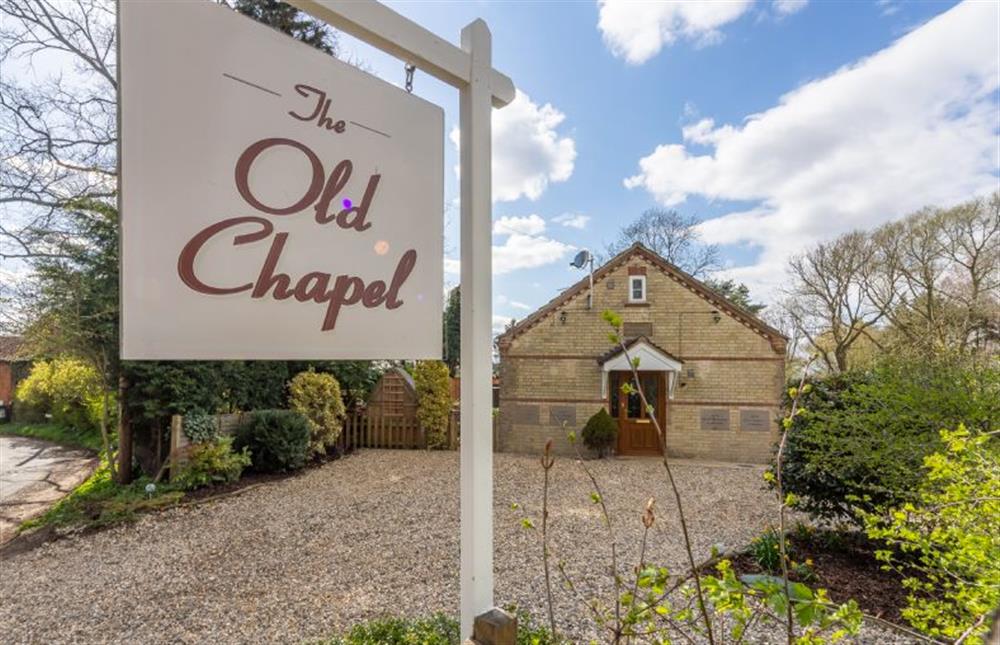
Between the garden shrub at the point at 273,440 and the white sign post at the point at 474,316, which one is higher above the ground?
the white sign post at the point at 474,316

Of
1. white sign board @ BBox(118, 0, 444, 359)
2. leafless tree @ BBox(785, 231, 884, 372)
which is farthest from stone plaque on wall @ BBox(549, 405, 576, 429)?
leafless tree @ BBox(785, 231, 884, 372)

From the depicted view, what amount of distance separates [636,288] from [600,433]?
3569 millimetres

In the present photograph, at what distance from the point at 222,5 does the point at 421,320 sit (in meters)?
1.11

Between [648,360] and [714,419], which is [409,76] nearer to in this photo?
[648,360]

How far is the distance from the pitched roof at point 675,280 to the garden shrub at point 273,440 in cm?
510

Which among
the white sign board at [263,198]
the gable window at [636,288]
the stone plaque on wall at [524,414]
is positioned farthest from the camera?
the stone plaque on wall at [524,414]

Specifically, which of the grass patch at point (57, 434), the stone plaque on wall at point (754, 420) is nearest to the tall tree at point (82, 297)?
the grass patch at point (57, 434)

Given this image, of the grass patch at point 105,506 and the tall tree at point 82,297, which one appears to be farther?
the tall tree at point 82,297

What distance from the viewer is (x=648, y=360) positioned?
10.6 m

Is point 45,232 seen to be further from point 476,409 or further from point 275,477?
point 476,409

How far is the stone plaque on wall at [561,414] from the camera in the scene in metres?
11.1

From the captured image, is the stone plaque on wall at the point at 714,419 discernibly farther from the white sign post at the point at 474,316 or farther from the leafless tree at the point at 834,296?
the white sign post at the point at 474,316

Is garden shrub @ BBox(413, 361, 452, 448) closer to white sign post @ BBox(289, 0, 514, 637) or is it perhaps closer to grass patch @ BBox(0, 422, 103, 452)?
grass patch @ BBox(0, 422, 103, 452)

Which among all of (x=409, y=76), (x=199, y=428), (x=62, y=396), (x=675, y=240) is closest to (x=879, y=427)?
(x=409, y=76)
